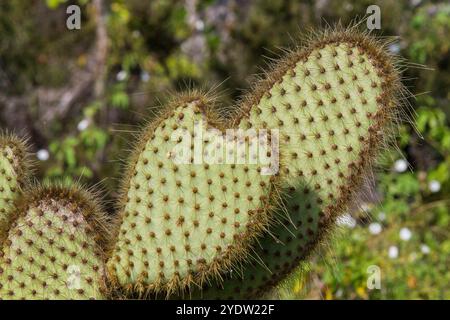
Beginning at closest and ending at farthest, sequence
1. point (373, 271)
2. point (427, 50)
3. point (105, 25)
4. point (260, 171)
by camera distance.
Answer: point (260, 171) < point (373, 271) < point (427, 50) < point (105, 25)

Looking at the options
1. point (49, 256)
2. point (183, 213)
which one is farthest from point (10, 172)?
point (183, 213)

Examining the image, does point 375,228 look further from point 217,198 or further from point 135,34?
point 135,34

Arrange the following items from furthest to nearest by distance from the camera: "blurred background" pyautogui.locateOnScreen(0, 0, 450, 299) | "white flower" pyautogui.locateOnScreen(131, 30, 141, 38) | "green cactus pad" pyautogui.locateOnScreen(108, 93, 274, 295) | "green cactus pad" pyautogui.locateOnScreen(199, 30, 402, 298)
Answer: "white flower" pyautogui.locateOnScreen(131, 30, 141, 38) < "blurred background" pyautogui.locateOnScreen(0, 0, 450, 299) < "green cactus pad" pyautogui.locateOnScreen(199, 30, 402, 298) < "green cactus pad" pyautogui.locateOnScreen(108, 93, 274, 295)

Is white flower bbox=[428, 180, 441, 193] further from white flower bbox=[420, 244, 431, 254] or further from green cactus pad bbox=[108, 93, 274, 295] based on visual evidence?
green cactus pad bbox=[108, 93, 274, 295]

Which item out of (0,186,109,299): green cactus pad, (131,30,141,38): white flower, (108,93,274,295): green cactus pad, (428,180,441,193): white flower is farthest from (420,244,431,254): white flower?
(131,30,141,38): white flower

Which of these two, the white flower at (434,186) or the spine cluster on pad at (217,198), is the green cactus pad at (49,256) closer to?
the spine cluster on pad at (217,198)
